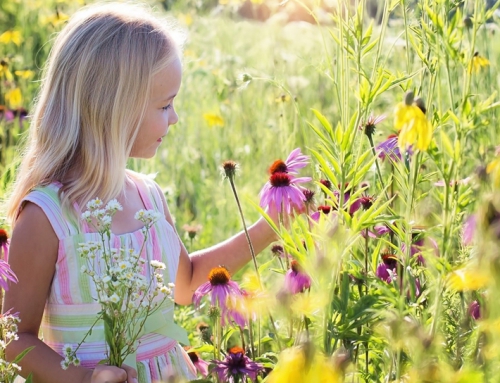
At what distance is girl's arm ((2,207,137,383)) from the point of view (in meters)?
1.31

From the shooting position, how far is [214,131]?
3.19 m

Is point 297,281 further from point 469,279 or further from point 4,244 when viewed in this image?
point 4,244

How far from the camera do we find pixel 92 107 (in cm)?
148

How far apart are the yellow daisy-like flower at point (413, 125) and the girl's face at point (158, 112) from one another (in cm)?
73

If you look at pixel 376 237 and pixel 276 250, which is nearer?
pixel 376 237

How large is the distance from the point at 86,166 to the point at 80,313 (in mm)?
268

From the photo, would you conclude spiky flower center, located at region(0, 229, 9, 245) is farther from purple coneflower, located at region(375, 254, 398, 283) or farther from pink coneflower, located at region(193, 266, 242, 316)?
purple coneflower, located at region(375, 254, 398, 283)

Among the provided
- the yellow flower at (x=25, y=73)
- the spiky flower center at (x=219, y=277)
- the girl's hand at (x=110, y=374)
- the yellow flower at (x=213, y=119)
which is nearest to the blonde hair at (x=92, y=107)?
the spiky flower center at (x=219, y=277)

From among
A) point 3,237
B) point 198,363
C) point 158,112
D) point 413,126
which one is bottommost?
point 198,363

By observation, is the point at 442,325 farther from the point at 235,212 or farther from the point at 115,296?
the point at 235,212

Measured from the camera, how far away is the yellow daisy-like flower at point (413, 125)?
83cm

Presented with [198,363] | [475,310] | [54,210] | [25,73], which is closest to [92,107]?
[54,210]

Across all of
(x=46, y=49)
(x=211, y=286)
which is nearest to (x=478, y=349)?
(x=211, y=286)

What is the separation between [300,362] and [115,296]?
42cm
